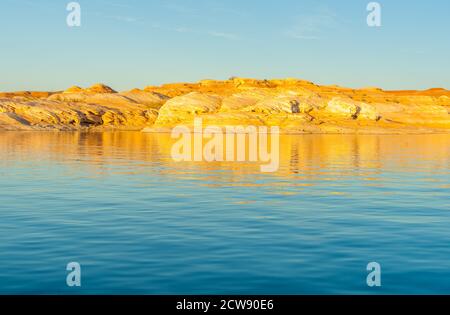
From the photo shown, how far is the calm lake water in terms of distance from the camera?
15312mm

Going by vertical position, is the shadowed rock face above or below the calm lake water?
above

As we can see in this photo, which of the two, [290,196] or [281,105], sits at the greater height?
[281,105]

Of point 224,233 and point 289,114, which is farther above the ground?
point 289,114

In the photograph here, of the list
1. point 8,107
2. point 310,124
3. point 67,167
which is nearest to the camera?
point 67,167

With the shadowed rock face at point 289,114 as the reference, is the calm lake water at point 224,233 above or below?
below

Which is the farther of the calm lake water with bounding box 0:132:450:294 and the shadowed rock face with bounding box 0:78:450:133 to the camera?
the shadowed rock face with bounding box 0:78:450:133

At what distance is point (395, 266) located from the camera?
17.0 m

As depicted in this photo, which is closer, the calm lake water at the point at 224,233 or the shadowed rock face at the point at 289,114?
the calm lake water at the point at 224,233

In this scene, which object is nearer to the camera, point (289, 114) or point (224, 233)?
point (224, 233)

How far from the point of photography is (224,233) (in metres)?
21.6

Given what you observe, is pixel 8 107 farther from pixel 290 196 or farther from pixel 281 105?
pixel 290 196

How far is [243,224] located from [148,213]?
480cm

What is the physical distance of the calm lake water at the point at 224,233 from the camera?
603 inches

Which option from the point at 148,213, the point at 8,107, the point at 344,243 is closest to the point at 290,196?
the point at 148,213
